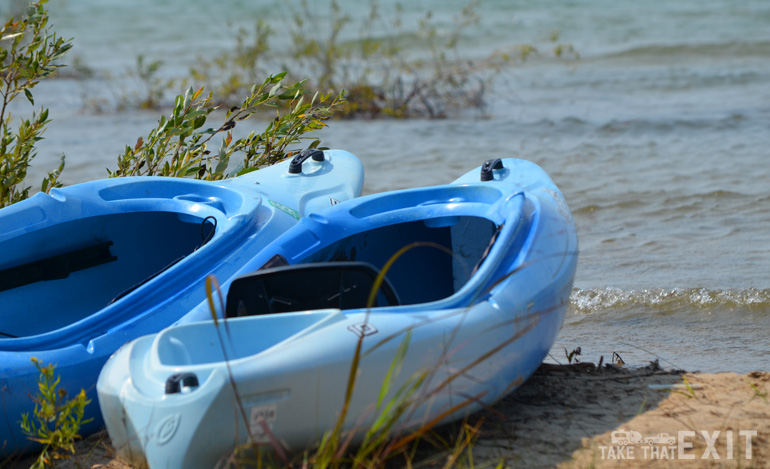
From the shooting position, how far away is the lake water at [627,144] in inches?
171

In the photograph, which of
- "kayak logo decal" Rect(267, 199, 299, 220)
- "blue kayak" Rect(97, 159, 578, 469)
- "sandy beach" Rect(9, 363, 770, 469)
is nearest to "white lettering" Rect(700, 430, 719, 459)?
"sandy beach" Rect(9, 363, 770, 469)

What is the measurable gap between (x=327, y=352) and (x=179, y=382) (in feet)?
1.37

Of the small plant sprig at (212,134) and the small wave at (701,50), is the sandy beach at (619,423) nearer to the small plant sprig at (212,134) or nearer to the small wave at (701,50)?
the small plant sprig at (212,134)

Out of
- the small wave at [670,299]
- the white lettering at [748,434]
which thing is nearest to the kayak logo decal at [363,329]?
the white lettering at [748,434]

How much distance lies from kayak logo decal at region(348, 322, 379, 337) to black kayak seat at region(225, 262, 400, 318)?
12.1 inches

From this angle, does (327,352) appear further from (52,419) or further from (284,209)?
(284,209)

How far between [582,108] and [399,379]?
27.6 ft

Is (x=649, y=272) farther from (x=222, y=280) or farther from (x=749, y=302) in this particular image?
(x=222, y=280)

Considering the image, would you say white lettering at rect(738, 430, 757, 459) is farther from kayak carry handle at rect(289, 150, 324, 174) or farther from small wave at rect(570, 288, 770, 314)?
kayak carry handle at rect(289, 150, 324, 174)

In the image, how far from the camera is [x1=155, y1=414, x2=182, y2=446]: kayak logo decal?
2.27 meters

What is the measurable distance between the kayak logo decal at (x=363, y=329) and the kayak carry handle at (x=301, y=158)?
2.11 m

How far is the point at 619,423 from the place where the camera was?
2758mm

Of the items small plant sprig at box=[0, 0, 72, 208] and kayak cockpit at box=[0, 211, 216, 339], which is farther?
small plant sprig at box=[0, 0, 72, 208]

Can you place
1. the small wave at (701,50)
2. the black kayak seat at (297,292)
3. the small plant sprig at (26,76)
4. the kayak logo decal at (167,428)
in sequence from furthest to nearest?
the small wave at (701,50) < the small plant sprig at (26,76) < the black kayak seat at (297,292) < the kayak logo decal at (167,428)
